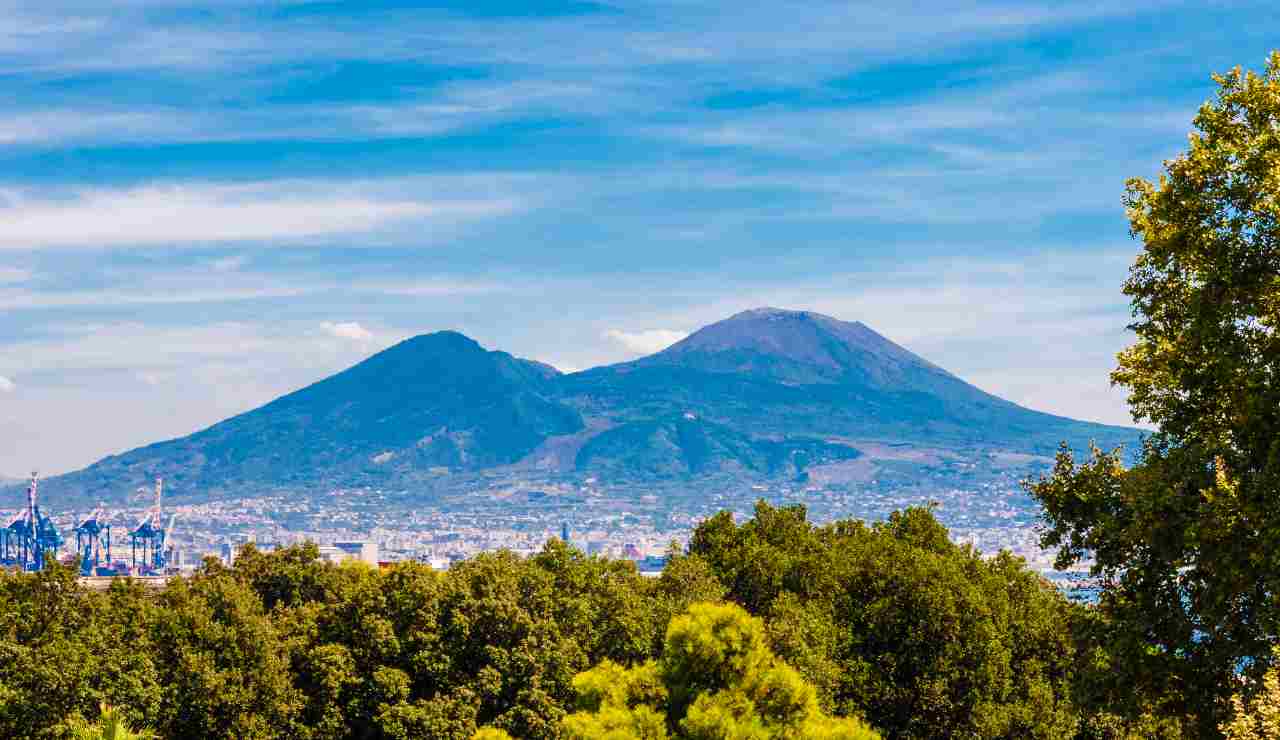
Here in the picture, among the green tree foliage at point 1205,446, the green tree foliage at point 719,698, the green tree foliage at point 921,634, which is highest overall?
the green tree foliage at point 1205,446

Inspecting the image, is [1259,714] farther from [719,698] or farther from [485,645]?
[485,645]

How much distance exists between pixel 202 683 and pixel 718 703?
25901 mm

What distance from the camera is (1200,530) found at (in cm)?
2173

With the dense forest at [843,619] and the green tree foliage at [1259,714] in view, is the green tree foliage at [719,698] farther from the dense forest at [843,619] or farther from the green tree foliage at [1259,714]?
the green tree foliage at [1259,714]

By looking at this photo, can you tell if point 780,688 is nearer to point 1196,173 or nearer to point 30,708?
point 1196,173

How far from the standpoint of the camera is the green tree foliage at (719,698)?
78.0ft

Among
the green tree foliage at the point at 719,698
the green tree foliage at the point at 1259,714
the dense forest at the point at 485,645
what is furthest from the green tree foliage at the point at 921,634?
Result: the green tree foliage at the point at 1259,714

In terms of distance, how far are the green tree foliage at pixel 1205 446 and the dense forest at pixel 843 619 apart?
5cm

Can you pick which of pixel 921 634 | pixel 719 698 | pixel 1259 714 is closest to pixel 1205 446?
pixel 1259 714

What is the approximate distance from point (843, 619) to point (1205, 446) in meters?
30.9

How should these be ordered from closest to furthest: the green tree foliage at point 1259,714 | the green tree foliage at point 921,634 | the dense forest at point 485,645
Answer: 1. the green tree foliage at point 1259,714
2. the dense forest at point 485,645
3. the green tree foliage at point 921,634

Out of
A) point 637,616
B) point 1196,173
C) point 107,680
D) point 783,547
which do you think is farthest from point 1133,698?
point 783,547

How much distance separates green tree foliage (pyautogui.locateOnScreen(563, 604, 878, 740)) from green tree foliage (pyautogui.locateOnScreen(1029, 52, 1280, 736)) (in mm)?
4950

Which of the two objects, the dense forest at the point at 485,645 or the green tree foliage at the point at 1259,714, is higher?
the green tree foliage at the point at 1259,714
